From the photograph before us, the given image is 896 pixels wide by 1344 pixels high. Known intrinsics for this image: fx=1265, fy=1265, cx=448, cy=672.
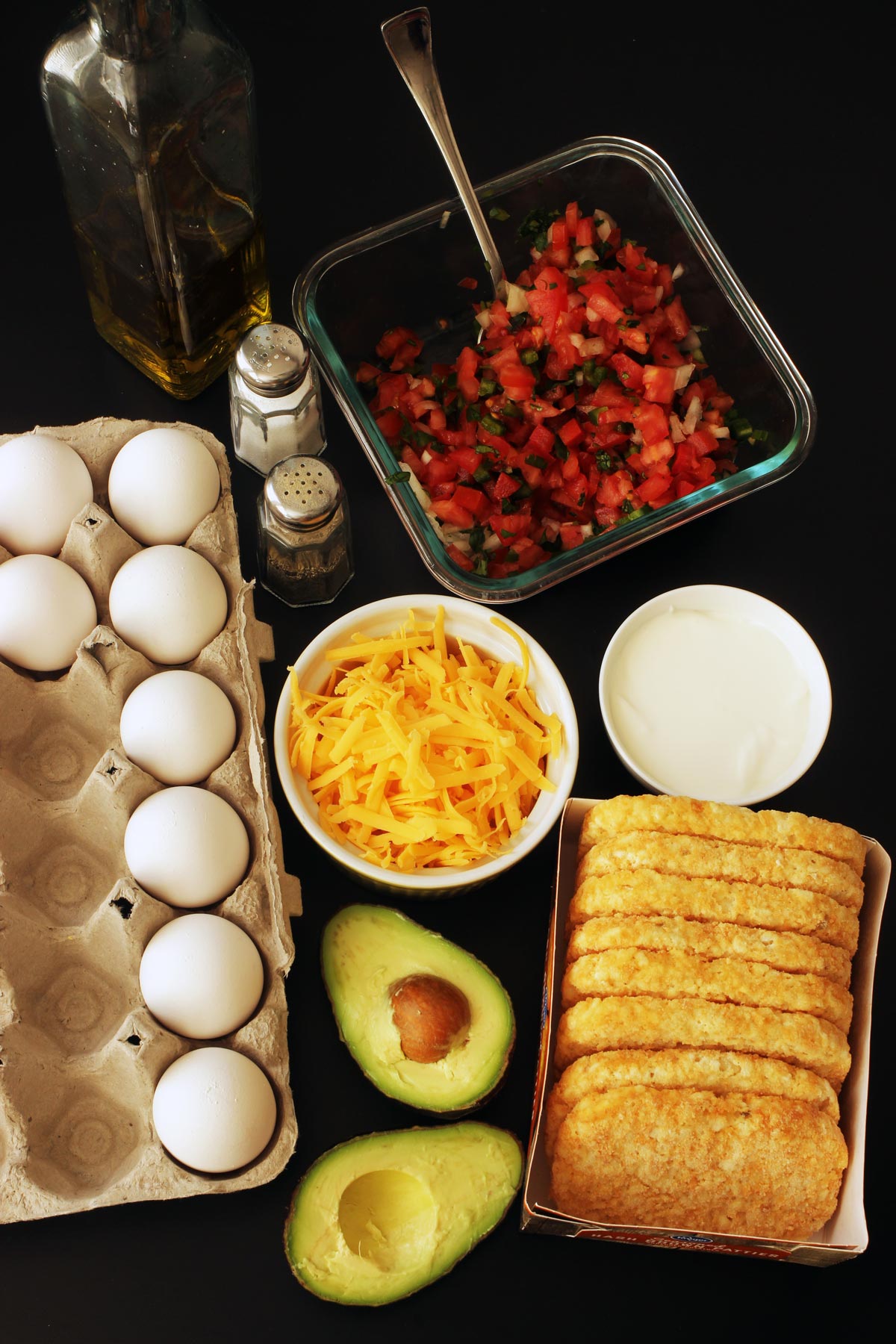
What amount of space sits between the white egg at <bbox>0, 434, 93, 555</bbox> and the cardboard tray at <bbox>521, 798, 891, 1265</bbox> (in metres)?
0.82

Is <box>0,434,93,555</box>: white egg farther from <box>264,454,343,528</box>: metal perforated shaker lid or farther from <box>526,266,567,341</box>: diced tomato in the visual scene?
<box>526,266,567,341</box>: diced tomato

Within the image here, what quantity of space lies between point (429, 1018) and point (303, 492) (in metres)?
0.74

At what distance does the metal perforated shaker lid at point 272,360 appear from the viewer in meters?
1.83

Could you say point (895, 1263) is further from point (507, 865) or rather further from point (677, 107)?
point (677, 107)

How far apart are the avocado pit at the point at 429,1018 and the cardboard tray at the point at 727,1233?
0.40 ft

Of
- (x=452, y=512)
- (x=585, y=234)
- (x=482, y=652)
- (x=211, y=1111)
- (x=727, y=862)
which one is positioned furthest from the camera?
(x=585, y=234)

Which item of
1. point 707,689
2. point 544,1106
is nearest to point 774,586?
point 707,689

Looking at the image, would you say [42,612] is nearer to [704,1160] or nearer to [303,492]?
[303,492]

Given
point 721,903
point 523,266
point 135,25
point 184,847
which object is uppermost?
Result: point 135,25

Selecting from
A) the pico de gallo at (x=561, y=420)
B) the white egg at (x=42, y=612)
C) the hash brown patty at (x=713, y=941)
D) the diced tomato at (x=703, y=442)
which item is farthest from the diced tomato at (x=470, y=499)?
the hash brown patty at (x=713, y=941)

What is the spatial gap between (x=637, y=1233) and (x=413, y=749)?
0.67 meters

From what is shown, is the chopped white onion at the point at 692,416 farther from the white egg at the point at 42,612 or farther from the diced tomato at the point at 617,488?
the white egg at the point at 42,612

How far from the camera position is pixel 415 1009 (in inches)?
64.2

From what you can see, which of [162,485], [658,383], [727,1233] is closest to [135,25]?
[162,485]
